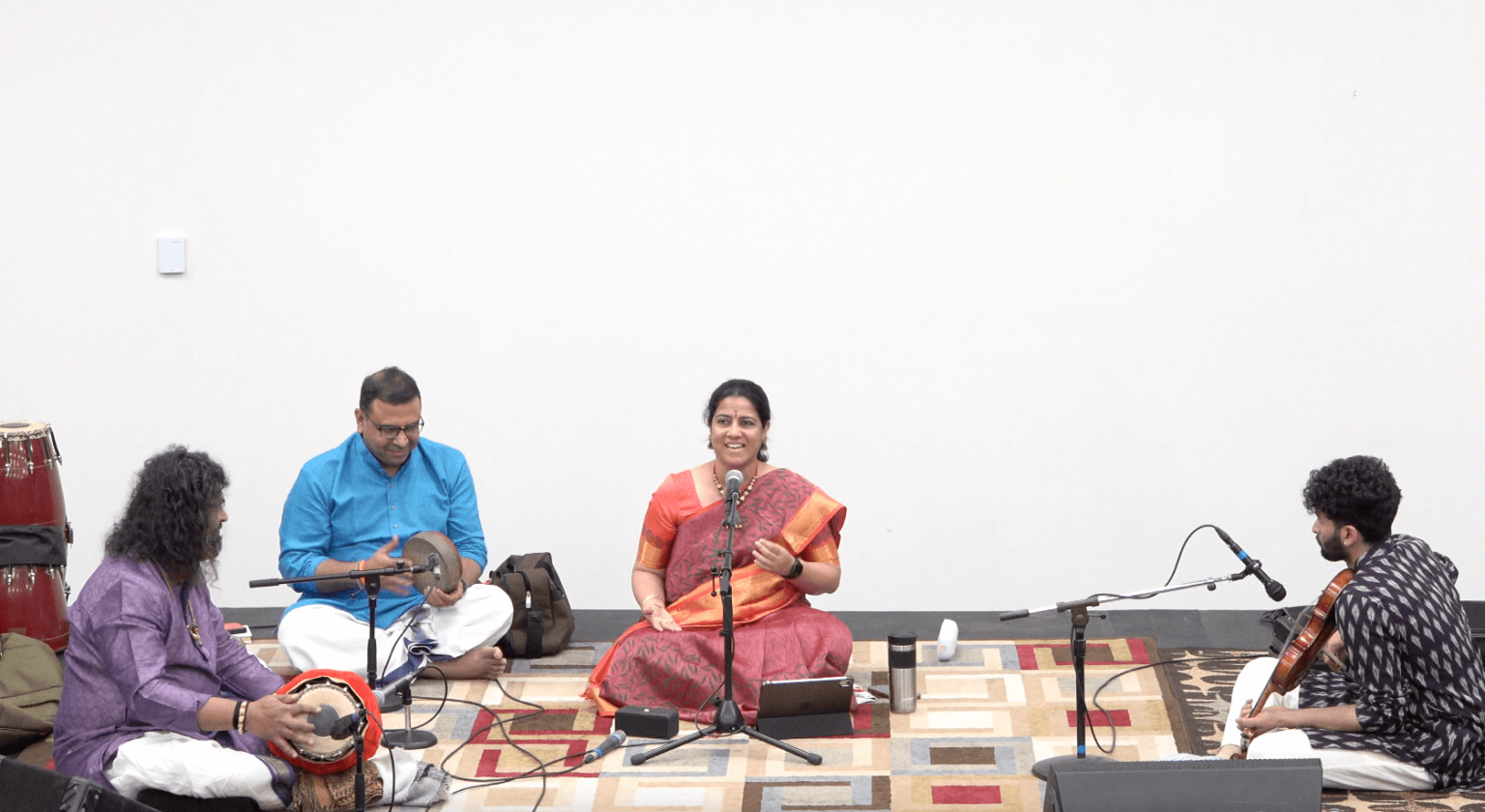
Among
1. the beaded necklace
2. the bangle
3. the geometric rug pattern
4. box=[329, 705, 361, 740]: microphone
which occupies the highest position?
the beaded necklace

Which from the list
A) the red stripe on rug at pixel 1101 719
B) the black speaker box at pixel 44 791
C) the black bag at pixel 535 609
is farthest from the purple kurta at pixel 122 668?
the red stripe on rug at pixel 1101 719

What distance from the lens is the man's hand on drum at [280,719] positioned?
357cm

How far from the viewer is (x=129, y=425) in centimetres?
627

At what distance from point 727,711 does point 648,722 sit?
0.24 metres

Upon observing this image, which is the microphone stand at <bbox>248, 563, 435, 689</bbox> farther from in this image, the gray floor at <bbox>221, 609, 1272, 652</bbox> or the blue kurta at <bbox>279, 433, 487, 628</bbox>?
the gray floor at <bbox>221, 609, 1272, 652</bbox>

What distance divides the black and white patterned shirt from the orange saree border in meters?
1.65

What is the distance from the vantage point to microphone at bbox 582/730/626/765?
4.22 metres

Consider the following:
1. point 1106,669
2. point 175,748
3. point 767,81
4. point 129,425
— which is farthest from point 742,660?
point 129,425

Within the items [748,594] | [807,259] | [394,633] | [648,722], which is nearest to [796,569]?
[748,594]

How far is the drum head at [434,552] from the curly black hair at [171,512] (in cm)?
100

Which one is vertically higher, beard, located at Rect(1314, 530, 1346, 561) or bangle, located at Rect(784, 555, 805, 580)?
beard, located at Rect(1314, 530, 1346, 561)

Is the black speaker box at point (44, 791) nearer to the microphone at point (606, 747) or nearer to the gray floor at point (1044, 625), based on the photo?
the microphone at point (606, 747)

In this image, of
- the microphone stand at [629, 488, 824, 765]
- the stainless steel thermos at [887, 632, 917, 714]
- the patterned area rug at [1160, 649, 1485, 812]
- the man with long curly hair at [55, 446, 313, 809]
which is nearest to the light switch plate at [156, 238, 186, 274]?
the man with long curly hair at [55, 446, 313, 809]

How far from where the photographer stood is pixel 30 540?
15.5 ft
